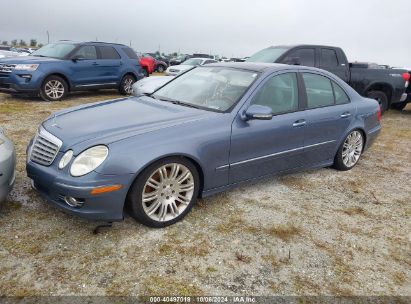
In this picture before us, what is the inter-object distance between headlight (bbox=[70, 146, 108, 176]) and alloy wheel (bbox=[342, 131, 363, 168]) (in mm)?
3422

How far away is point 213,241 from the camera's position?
3146 mm

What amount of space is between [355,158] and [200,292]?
3615mm

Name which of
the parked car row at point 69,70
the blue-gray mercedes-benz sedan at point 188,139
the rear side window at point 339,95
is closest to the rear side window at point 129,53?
the parked car row at point 69,70

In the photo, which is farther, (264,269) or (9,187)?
(9,187)

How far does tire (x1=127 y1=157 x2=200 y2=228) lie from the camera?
121 inches

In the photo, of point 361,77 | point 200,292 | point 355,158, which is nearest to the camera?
point 200,292

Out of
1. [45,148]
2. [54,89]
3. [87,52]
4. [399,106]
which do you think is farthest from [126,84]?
[399,106]

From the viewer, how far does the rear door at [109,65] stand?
1031 centimetres

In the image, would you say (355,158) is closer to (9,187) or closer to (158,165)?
(158,165)

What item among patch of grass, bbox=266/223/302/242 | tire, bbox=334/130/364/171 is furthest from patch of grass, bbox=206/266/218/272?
tire, bbox=334/130/364/171

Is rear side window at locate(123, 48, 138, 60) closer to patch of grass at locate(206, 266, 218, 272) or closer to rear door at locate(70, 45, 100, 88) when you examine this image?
rear door at locate(70, 45, 100, 88)

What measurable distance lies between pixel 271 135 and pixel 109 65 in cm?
785

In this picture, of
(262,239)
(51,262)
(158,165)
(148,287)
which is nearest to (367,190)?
A: (262,239)

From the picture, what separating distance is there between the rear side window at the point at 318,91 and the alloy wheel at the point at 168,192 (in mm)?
1915
